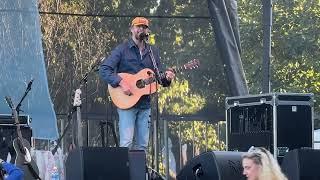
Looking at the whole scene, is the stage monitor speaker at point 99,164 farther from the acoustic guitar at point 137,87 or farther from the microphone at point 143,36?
the microphone at point 143,36

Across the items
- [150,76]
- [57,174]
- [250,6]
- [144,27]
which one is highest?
[250,6]

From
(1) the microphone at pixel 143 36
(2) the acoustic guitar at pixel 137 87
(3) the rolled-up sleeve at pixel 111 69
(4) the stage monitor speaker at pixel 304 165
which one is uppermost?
(1) the microphone at pixel 143 36

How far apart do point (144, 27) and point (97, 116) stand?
117 inches

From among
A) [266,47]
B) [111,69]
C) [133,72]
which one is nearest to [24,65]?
[111,69]

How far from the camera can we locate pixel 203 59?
10234 mm

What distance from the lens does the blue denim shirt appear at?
7703 mm

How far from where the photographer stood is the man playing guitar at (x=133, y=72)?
25.0 ft

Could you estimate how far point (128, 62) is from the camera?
25.5 feet

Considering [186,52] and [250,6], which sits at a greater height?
[250,6]

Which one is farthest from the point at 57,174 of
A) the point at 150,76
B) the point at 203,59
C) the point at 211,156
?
the point at 203,59

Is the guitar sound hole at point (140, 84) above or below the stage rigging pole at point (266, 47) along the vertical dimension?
below

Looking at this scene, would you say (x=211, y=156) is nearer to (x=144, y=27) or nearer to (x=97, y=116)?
(x=144, y=27)

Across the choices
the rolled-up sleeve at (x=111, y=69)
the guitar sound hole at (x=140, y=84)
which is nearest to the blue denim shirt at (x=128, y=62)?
the rolled-up sleeve at (x=111, y=69)

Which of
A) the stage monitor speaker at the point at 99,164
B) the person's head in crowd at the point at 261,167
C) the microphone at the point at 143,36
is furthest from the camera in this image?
the microphone at the point at 143,36
